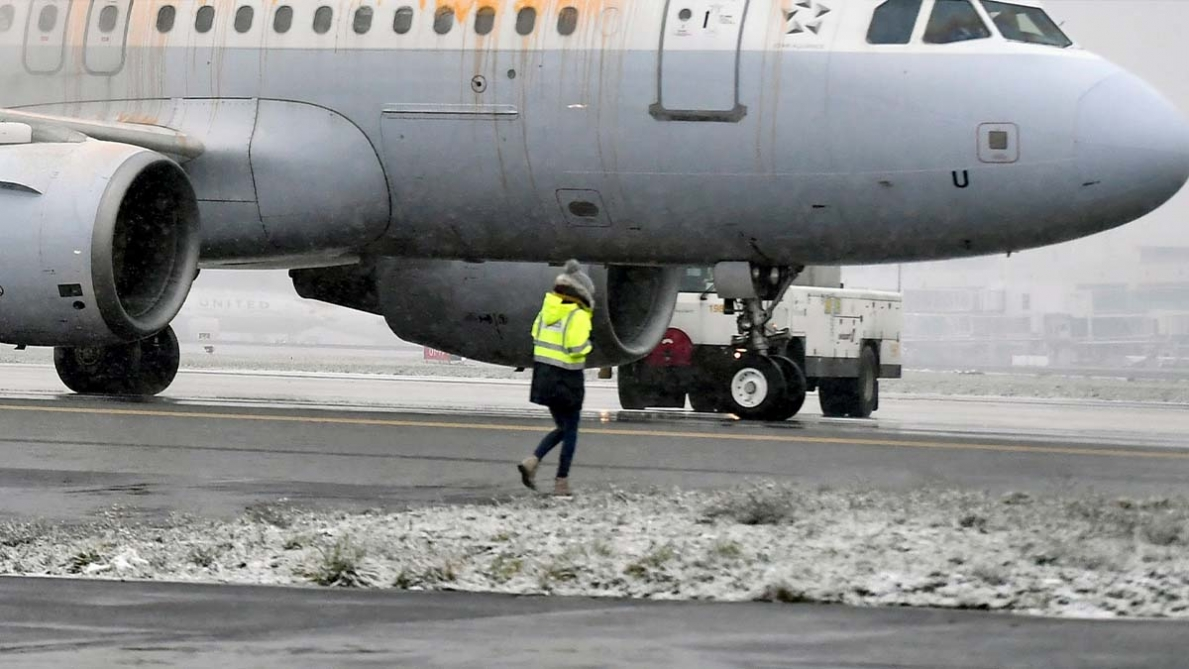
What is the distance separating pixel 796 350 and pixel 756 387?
21.1ft

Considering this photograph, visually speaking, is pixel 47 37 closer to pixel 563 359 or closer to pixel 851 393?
pixel 563 359

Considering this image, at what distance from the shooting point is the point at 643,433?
17.0 m

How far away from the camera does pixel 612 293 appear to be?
2117 centimetres

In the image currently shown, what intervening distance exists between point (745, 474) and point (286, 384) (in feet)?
73.9

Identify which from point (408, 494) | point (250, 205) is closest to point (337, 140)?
point (250, 205)

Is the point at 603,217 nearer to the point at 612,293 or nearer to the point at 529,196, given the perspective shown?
the point at 529,196

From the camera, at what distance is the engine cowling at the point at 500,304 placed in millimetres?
20938

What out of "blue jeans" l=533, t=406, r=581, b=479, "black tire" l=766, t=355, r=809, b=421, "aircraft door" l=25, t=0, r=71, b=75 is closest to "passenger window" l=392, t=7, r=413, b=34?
"aircraft door" l=25, t=0, r=71, b=75

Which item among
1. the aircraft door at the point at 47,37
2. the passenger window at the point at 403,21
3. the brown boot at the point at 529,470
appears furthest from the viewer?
the aircraft door at the point at 47,37

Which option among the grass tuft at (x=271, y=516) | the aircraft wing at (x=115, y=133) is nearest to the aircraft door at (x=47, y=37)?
the aircraft wing at (x=115, y=133)

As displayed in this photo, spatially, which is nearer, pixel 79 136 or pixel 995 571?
pixel 995 571

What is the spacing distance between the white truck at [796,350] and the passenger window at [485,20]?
4.41 m

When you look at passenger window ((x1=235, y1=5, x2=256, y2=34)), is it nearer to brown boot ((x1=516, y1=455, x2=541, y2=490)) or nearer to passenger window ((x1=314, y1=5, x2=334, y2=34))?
passenger window ((x1=314, y1=5, x2=334, y2=34))

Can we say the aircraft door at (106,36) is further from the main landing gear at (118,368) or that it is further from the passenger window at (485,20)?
the passenger window at (485,20)
